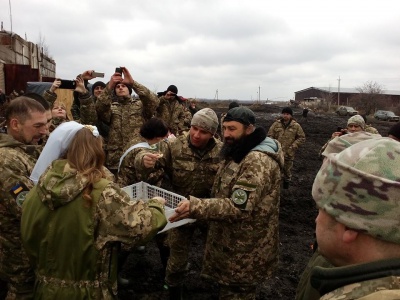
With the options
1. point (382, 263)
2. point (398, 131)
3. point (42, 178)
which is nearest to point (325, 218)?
point (382, 263)

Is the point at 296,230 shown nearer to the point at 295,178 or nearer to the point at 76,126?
the point at 295,178

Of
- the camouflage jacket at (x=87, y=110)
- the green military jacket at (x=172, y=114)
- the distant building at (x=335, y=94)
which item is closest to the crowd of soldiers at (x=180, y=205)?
the camouflage jacket at (x=87, y=110)

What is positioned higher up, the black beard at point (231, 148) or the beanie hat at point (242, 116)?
the beanie hat at point (242, 116)

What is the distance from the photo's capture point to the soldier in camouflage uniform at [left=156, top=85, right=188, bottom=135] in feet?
26.2

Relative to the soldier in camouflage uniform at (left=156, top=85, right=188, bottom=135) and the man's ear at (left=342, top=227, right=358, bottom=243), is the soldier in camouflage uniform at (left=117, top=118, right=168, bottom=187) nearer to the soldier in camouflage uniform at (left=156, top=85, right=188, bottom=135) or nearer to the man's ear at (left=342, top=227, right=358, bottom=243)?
the man's ear at (left=342, top=227, right=358, bottom=243)

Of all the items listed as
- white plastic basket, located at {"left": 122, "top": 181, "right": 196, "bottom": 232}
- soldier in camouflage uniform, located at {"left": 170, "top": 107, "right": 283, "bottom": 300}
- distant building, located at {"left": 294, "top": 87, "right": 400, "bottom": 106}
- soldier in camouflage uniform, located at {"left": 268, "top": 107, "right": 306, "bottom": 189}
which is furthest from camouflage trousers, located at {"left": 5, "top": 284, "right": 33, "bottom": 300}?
distant building, located at {"left": 294, "top": 87, "right": 400, "bottom": 106}

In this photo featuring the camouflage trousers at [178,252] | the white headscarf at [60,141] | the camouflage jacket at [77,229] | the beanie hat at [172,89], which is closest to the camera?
the camouflage jacket at [77,229]

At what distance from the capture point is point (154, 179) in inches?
156

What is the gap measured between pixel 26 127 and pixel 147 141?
145cm

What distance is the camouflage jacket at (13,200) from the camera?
101 inches

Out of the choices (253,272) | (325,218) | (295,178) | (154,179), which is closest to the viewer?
(325,218)

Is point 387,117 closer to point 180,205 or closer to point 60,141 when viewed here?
point 180,205

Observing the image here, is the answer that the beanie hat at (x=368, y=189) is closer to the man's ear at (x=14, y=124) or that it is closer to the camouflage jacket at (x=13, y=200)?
the camouflage jacket at (x=13, y=200)

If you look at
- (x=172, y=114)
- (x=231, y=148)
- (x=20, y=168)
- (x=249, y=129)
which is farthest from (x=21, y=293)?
(x=172, y=114)
